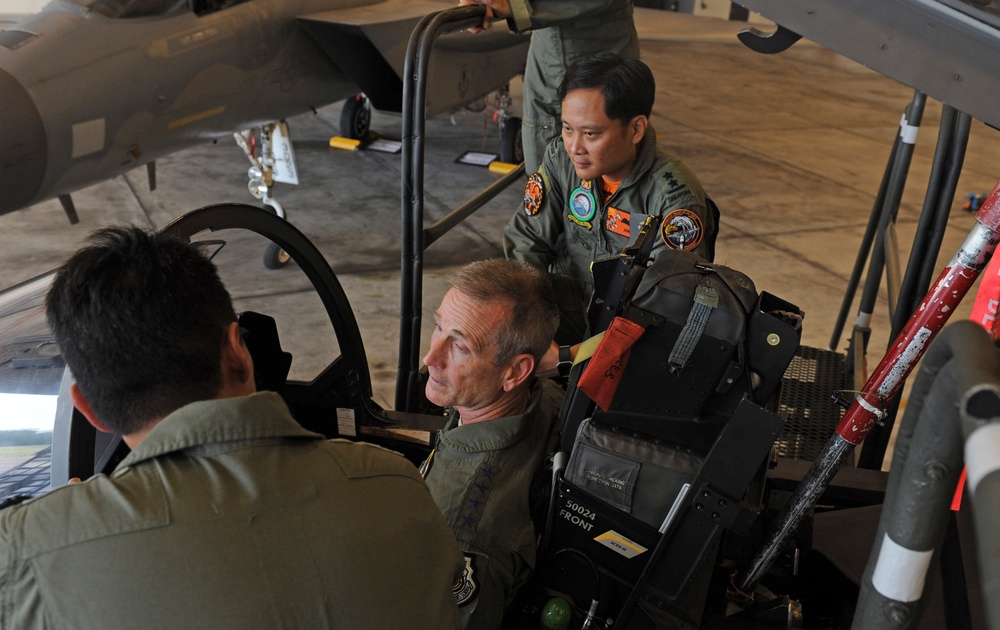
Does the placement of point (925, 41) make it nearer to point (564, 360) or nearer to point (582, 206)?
point (564, 360)

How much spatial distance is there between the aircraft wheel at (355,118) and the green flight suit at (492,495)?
583 centimetres

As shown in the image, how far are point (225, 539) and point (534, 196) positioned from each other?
2.06 m

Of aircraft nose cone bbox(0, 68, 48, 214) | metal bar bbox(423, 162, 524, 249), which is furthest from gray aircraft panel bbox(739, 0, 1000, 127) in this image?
aircraft nose cone bbox(0, 68, 48, 214)

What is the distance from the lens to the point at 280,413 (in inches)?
43.0

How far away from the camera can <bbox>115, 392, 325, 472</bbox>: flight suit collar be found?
3.38 feet

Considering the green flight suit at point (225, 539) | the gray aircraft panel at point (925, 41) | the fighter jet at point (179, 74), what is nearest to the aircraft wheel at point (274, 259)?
the fighter jet at point (179, 74)

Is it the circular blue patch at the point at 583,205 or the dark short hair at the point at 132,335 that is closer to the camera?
the dark short hair at the point at 132,335

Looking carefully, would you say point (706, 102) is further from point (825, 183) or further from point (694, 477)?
point (694, 477)

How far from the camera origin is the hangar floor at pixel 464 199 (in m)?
4.87

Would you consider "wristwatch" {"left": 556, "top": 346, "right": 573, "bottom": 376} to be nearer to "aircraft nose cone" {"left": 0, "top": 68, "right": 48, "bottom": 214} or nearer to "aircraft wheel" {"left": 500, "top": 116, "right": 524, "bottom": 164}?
"aircraft nose cone" {"left": 0, "top": 68, "right": 48, "bottom": 214}

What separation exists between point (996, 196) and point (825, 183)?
6.53 meters

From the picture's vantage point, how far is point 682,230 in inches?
98.4

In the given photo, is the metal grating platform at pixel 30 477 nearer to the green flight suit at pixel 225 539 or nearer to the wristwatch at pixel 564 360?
the green flight suit at pixel 225 539

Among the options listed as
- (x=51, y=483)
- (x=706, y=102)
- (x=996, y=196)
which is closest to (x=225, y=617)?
(x=51, y=483)
